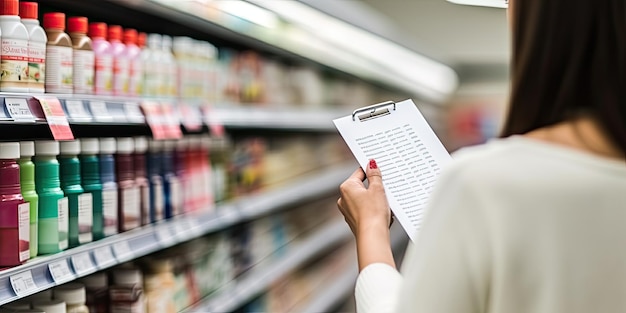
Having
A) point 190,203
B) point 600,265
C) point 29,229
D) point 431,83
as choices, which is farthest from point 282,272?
point 431,83

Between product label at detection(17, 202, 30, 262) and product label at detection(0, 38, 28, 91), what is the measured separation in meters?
0.26

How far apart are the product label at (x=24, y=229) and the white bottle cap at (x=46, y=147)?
0.16 metres

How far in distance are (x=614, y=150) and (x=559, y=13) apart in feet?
0.66

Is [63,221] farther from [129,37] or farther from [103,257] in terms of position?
[129,37]

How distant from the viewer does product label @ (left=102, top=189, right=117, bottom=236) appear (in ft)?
7.01

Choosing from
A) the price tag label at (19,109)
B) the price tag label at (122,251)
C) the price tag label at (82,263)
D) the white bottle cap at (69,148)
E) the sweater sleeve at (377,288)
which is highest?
the price tag label at (19,109)

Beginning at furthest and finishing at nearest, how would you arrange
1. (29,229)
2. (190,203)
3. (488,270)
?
(190,203) → (29,229) → (488,270)

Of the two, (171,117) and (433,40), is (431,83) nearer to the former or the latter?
(433,40)

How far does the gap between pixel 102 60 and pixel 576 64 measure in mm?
1394

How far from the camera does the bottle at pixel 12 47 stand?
1723mm

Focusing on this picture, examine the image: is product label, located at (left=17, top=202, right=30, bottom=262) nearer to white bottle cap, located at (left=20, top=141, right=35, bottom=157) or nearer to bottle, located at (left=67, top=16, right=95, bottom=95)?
white bottle cap, located at (left=20, top=141, right=35, bottom=157)

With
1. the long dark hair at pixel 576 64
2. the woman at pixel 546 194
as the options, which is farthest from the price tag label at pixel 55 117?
the long dark hair at pixel 576 64

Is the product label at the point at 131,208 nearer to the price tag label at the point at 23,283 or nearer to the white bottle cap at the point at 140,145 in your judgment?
the white bottle cap at the point at 140,145

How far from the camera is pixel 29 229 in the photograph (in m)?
1.81
